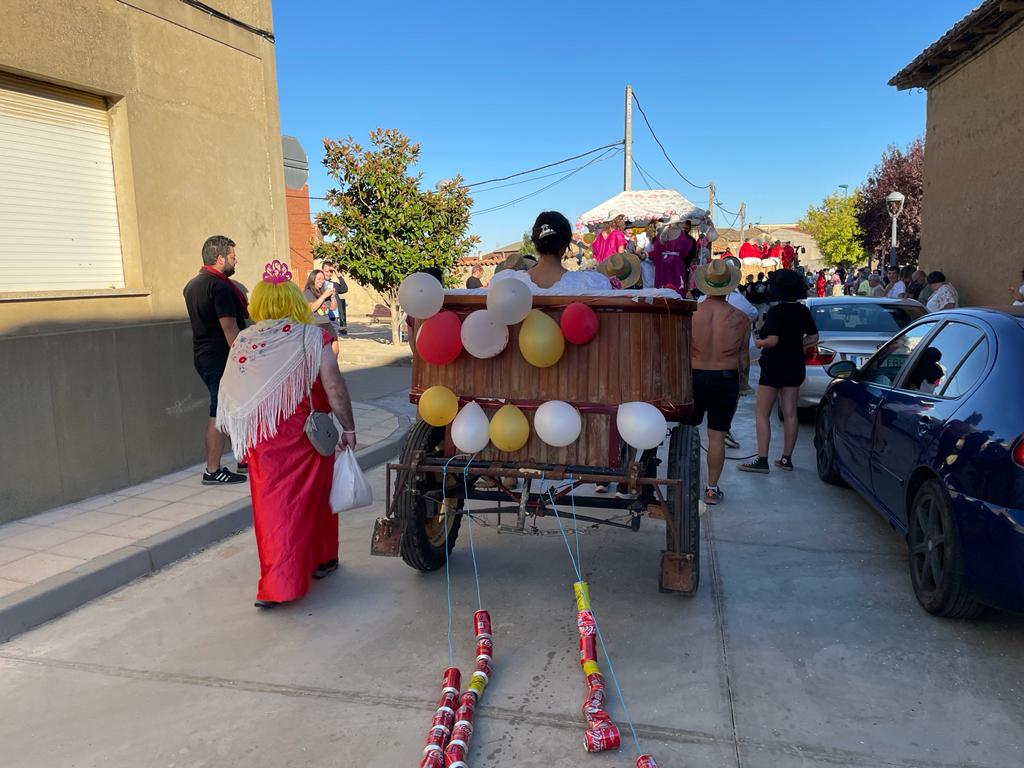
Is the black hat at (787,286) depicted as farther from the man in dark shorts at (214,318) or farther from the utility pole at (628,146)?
the utility pole at (628,146)

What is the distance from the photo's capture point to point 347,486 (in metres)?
3.92

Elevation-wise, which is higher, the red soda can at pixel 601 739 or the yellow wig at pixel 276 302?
the yellow wig at pixel 276 302

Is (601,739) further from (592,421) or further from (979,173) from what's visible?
(979,173)

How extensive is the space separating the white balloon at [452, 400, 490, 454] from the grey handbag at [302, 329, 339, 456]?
0.72m

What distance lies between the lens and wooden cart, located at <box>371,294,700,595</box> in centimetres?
345

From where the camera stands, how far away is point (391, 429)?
317 inches

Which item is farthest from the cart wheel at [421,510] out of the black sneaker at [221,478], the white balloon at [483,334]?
the black sneaker at [221,478]

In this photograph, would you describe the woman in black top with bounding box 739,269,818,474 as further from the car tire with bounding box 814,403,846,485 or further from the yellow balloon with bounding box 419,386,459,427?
the yellow balloon with bounding box 419,386,459,427

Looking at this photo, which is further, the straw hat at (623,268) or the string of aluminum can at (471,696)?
the straw hat at (623,268)

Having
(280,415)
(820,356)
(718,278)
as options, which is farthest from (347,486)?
(820,356)

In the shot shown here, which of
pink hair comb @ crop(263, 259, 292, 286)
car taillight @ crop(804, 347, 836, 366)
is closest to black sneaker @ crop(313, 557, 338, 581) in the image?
pink hair comb @ crop(263, 259, 292, 286)

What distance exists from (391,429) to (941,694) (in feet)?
19.8

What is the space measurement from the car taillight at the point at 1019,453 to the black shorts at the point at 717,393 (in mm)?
2261

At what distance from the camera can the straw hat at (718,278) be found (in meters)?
5.09
